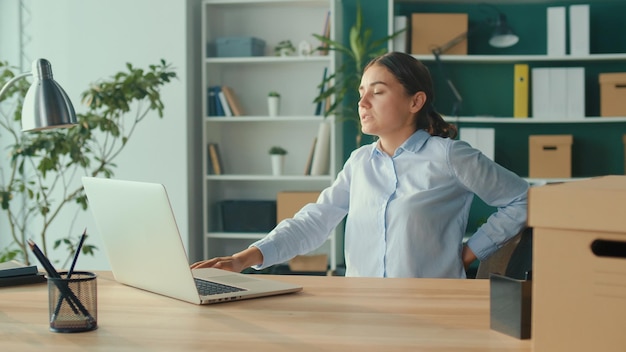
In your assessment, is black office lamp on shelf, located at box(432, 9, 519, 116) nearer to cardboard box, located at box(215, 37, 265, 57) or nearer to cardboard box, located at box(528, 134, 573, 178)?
cardboard box, located at box(528, 134, 573, 178)

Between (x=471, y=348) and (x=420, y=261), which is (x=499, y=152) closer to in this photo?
(x=420, y=261)

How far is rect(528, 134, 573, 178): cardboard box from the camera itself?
16.7 feet

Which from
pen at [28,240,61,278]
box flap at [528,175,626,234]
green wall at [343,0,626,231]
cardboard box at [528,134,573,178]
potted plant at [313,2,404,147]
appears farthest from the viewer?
green wall at [343,0,626,231]

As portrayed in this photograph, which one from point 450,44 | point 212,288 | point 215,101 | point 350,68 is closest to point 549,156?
point 450,44

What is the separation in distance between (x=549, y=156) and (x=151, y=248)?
375 centimetres

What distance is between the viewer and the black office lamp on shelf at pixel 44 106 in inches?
72.2

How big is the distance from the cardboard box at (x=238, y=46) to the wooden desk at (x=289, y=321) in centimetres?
341

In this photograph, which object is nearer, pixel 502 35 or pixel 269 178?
pixel 502 35

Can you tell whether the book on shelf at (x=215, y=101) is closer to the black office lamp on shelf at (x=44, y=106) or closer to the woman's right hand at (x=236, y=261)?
the woman's right hand at (x=236, y=261)

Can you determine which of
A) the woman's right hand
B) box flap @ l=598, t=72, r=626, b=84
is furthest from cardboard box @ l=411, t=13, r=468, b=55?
the woman's right hand

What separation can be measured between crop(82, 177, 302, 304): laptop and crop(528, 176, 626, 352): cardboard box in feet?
2.46

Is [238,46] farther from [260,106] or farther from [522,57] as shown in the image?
[522,57]

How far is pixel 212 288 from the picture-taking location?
6.20ft

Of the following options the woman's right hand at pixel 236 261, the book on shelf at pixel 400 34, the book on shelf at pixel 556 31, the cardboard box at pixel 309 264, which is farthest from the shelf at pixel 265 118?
the woman's right hand at pixel 236 261
